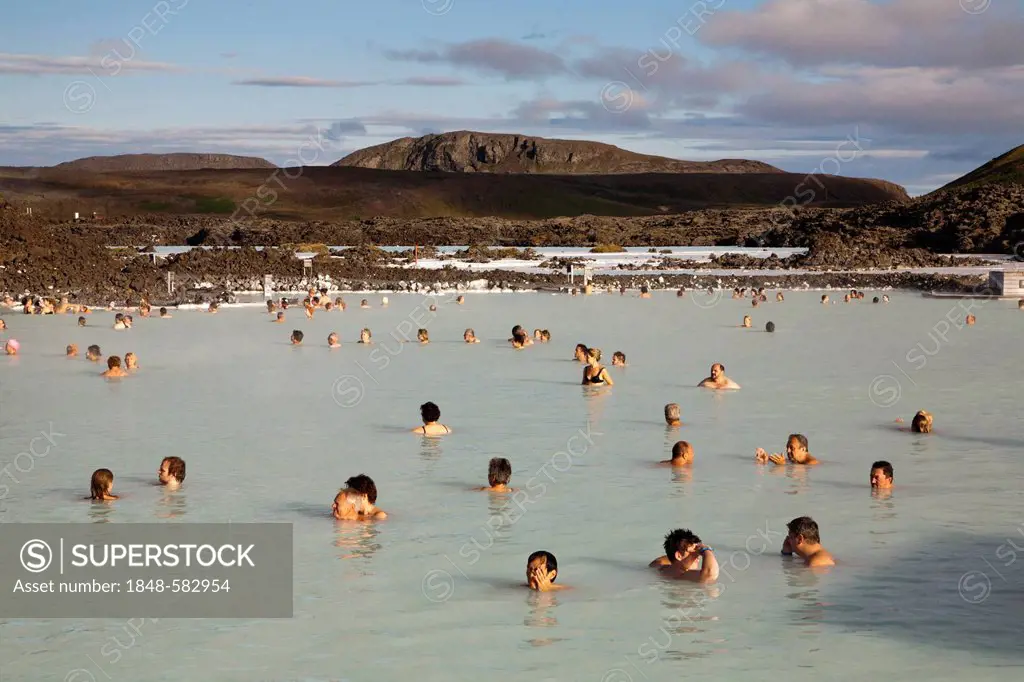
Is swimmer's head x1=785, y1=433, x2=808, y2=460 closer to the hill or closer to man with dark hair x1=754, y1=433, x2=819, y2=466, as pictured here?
man with dark hair x1=754, y1=433, x2=819, y2=466

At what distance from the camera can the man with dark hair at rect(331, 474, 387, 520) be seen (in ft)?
43.2

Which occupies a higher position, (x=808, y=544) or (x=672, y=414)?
(x=672, y=414)

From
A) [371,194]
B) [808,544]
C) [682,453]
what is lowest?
→ [808,544]

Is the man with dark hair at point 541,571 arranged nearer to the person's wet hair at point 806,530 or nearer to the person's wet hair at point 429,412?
the person's wet hair at point 806,530

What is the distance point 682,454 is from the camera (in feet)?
52.6

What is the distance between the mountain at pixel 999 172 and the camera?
117m

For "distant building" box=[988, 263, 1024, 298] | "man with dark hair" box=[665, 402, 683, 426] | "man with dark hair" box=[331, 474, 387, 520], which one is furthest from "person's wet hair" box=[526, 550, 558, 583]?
"distant building" box=[988, 263, 1024, 298]

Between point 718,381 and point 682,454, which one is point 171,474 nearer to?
point 682,454

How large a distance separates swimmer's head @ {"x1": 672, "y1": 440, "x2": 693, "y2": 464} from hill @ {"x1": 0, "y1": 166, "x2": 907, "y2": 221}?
133500mm

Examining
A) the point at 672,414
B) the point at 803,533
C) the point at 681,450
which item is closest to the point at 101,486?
the point at 681,450

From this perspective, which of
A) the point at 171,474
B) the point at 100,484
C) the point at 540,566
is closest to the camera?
the point at 540,566

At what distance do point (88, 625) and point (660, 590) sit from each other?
4789mm

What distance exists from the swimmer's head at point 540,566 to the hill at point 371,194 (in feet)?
453

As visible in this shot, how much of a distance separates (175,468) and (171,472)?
0.07 metres
